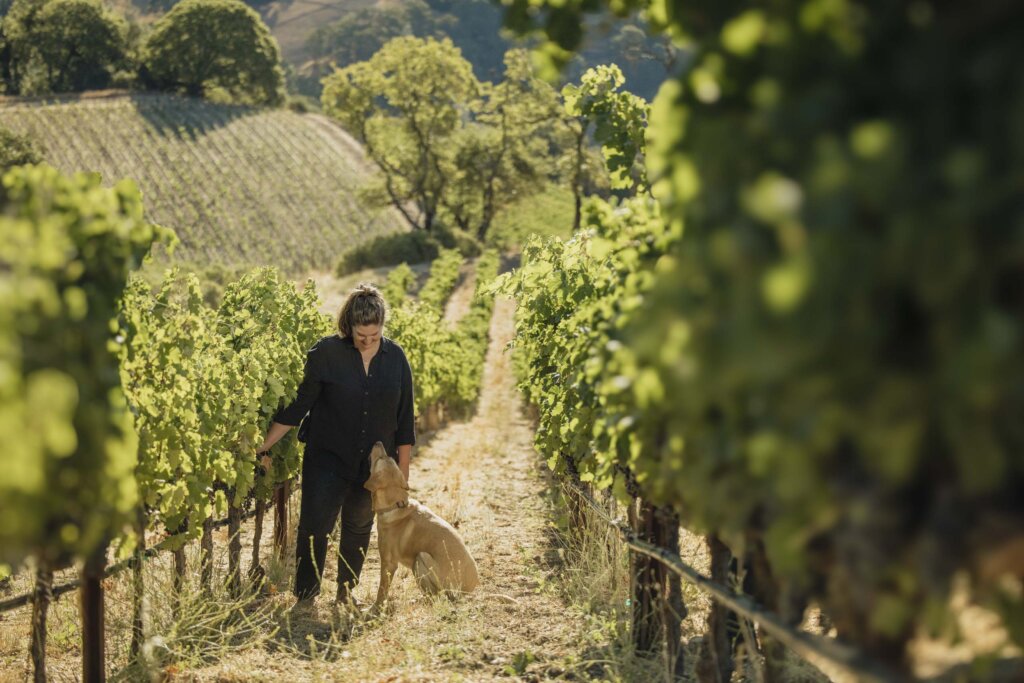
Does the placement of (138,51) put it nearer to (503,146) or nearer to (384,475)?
(503,146)

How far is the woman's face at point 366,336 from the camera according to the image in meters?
6.11

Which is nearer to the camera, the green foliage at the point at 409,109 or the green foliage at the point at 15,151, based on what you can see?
the green foliage at the point at 15,151

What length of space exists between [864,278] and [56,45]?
2418 inches

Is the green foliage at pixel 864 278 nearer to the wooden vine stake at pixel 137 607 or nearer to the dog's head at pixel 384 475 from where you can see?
the wooden vine stake at pixel 137 607

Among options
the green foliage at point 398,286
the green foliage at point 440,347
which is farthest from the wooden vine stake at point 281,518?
the green foliage at point 398,286

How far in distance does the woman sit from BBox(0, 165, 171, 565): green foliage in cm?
274

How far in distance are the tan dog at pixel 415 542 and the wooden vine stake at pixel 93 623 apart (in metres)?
2.12

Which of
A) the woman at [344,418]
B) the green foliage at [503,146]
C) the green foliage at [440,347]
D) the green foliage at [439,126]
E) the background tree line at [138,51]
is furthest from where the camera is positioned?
the background tree line at [138,51]

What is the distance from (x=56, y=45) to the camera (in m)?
55.5

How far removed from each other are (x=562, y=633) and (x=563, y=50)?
3.60 meters

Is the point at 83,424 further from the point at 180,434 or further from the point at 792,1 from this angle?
the point at 180,434

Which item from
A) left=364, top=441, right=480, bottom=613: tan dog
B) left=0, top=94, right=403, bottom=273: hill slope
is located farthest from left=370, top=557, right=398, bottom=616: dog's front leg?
left=0, top=94, right=403, bottom=273: hill slope

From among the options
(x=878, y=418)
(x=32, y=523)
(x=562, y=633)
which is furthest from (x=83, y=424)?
(x=562, y=633)

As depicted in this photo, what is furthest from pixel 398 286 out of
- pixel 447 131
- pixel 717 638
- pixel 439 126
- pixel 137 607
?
pixel 717 638
